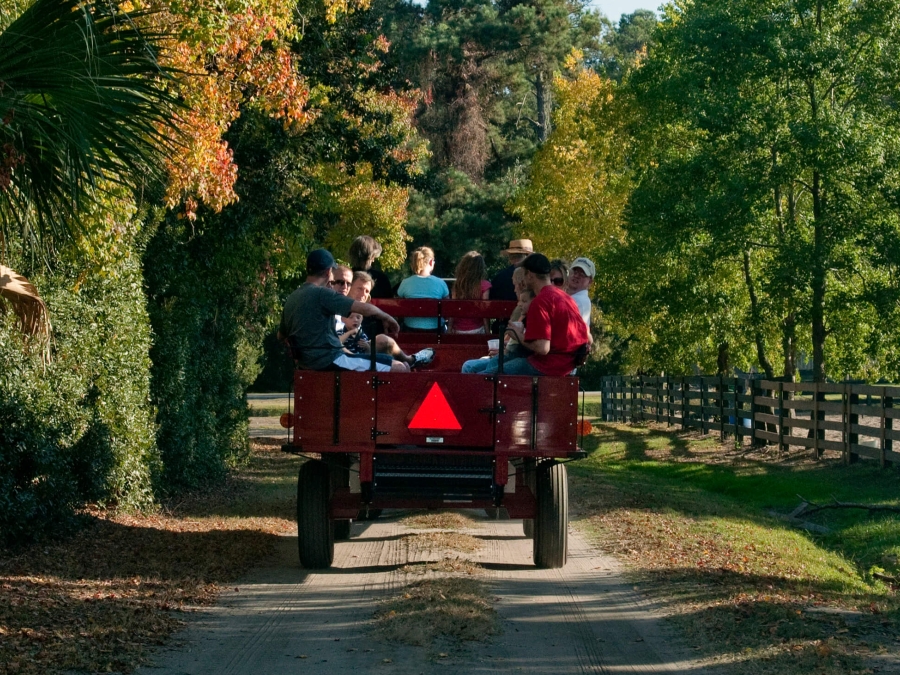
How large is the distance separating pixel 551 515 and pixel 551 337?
1489 mm

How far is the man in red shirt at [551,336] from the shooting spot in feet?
29.8

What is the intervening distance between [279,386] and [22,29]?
168 feet

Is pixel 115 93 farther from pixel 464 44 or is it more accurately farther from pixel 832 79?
pixel 464 44

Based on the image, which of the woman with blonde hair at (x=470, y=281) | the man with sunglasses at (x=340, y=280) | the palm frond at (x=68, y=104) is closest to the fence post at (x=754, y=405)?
the woman with blonde hair at (x=470, y=281)

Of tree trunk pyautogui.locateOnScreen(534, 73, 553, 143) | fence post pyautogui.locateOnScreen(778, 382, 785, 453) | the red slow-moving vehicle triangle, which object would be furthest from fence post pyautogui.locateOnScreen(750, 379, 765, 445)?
tree trunk pyautogui.locateOnScreen(534, 73, 553, 143)

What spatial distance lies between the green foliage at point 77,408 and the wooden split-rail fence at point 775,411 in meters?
10.5

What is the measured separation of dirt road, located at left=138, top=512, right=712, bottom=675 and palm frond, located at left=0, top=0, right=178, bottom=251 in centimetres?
282

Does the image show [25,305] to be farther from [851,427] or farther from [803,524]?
[851,427]

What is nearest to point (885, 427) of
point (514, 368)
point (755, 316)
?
point (755, 316)

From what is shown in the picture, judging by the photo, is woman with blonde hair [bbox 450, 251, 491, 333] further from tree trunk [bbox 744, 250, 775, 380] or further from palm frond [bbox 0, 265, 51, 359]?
tree trunk [bbox 744, 250, 775, 380]

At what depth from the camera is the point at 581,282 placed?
10.9 meters

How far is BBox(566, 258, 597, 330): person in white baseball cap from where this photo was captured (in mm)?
10594

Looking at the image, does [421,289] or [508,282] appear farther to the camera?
[508,282]

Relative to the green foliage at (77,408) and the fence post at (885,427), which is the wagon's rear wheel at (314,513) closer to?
the green foliage at (77,408)
